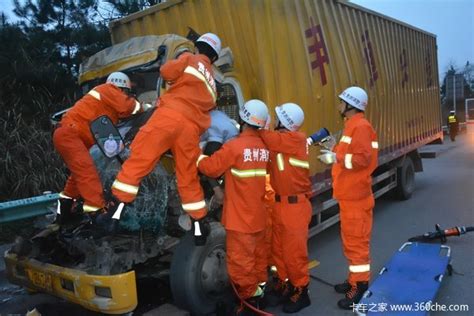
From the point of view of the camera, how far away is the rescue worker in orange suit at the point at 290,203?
409cm

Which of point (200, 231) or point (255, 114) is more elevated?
point (255, 114)

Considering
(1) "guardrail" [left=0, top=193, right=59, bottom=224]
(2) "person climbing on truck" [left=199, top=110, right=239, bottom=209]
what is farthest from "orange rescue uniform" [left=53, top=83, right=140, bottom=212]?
(1) "guardrail" [left=0, top=193, right=59, bottom=224]

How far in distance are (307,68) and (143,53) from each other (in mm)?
1869

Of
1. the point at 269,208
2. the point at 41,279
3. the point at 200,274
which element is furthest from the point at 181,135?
the point at 41,279

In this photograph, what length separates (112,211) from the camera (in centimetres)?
337

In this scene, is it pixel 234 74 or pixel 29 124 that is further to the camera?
pixel 29 124

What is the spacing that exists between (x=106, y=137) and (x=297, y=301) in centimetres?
209

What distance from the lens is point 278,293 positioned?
4367 millimetres

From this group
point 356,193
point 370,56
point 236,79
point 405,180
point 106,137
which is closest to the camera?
point 106,137

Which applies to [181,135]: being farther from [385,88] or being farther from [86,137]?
[385,88]

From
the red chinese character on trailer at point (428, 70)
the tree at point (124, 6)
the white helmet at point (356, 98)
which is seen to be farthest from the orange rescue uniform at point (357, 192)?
the red chinese character on trailer at point (428, 70)

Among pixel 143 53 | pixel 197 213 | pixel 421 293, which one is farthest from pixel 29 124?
pixel 421 293

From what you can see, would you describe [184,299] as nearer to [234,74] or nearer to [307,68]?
[234,74]

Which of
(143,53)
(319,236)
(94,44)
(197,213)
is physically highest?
(94,44)
